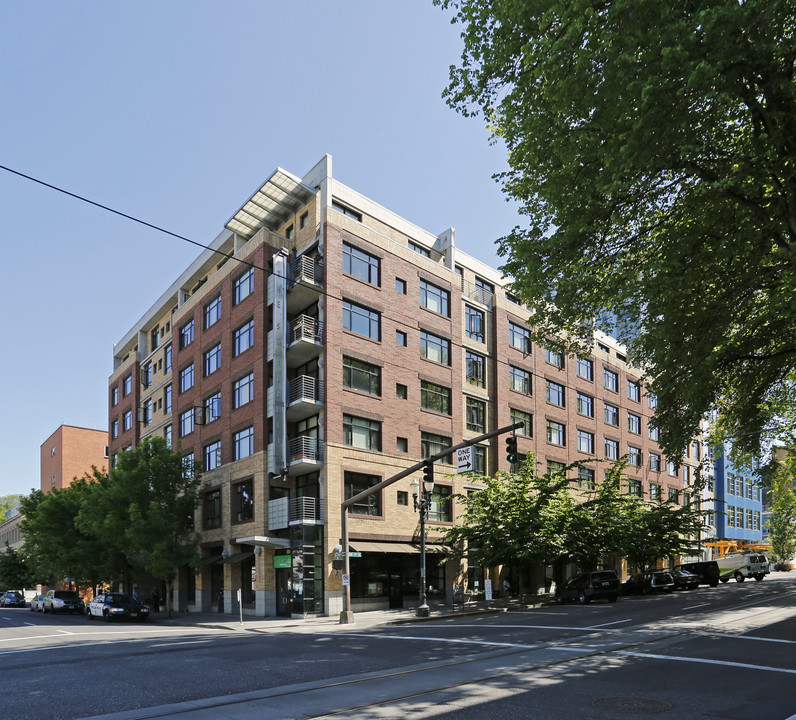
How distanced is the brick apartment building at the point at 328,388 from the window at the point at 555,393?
6.69 feet

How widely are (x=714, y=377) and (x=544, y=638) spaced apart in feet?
31.7

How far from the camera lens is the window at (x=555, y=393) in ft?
167

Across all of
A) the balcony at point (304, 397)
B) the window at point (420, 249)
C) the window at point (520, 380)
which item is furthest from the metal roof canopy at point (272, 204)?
the window at point (520, 380)

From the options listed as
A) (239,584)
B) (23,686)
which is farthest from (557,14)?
(239,584)

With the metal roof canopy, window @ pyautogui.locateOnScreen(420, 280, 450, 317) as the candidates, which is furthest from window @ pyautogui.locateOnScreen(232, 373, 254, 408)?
window @ pyautogui.locateOnScreen(420, 280, 450, 317)

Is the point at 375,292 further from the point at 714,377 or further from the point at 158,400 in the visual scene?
the point at 158,400

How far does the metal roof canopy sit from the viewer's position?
119 ft

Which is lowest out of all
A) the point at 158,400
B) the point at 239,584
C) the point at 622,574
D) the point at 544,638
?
the point at 622,574

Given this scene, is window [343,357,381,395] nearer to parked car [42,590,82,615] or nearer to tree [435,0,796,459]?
tree [435,0,796,459]

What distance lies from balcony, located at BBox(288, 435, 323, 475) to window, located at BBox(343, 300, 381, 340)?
237 inches

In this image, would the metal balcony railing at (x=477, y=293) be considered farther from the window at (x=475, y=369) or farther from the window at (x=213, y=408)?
the window at (x=213, y=408)

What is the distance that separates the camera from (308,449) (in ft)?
112

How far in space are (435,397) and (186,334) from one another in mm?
18967

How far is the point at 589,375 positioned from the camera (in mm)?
56406
